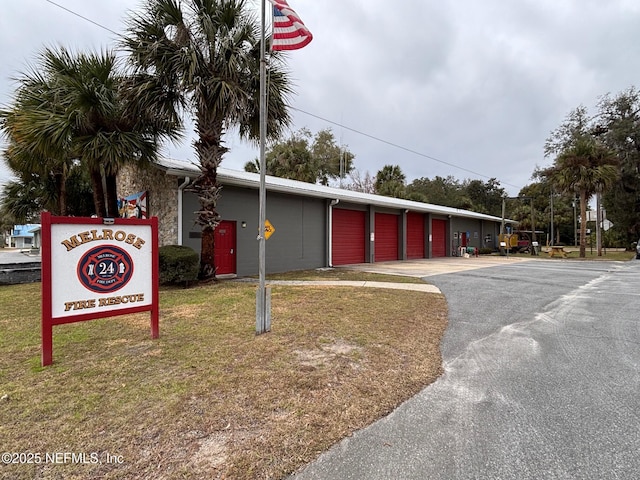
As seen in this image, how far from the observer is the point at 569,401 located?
3143mm

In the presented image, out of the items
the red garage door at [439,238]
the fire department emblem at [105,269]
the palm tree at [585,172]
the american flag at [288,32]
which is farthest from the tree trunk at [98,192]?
the palm tree at [585,172]

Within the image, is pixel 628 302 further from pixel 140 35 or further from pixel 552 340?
pixel 140 35

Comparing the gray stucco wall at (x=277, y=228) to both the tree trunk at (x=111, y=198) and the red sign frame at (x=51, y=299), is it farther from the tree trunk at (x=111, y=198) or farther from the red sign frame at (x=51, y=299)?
the red sign frame at (x=51, y=299)

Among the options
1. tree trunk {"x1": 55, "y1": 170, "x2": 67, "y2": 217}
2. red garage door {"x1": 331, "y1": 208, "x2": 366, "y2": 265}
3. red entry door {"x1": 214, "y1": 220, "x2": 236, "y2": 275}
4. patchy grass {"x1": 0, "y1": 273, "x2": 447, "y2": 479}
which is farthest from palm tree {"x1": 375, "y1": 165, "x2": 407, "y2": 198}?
patchy grass {"x1": 0, "y1": 273, "x2": 447, "y2": 479}

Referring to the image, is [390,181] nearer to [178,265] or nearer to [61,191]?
[61,191]

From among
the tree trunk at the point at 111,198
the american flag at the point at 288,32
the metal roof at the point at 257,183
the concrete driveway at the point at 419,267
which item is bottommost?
the concrete driveway at the point at 419,267

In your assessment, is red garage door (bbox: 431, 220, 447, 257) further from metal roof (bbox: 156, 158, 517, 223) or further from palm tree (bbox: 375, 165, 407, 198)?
palm tree (bbox: 375, 165, 407, 198)

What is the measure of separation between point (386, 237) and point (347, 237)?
3556 mm

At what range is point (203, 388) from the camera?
3.24 meters

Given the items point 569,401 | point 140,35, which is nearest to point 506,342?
point 569,401

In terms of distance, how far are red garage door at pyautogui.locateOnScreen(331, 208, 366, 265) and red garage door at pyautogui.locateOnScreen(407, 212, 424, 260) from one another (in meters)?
4.80

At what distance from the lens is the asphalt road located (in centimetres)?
223

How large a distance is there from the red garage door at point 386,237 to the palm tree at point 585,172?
43.0 ft

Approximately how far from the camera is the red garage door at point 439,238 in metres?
23.5
